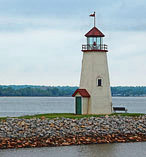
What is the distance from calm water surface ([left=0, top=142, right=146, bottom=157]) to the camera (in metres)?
27.1

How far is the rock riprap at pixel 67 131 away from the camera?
95.2 ft

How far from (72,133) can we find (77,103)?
707 centimetres

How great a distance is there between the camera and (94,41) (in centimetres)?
3709

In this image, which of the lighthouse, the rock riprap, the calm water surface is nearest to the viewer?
the calm water surface

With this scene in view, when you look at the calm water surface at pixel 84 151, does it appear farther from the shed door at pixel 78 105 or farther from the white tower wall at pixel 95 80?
the shed door at pixel 78 105

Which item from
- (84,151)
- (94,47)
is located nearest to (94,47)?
(94,47)

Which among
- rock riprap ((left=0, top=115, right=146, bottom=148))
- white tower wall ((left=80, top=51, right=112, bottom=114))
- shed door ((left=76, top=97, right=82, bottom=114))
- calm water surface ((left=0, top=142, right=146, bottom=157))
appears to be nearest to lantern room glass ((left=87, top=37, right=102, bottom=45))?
white tower wall ((left=80, top=51, right=112, bottom=114))

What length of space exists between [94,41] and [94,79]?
2.54m

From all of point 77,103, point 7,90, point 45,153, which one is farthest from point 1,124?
point 7,90

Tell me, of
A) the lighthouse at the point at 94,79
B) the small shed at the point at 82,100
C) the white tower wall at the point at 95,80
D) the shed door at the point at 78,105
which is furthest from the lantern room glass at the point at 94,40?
the shed door at the point at 78,105

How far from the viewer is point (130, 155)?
27.5 m

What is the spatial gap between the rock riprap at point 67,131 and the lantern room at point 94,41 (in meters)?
5.32

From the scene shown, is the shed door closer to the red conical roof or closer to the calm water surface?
the red conical roof

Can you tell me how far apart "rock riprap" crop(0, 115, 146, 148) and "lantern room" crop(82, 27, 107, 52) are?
5.32 metres
